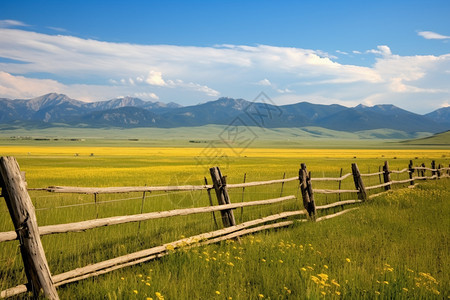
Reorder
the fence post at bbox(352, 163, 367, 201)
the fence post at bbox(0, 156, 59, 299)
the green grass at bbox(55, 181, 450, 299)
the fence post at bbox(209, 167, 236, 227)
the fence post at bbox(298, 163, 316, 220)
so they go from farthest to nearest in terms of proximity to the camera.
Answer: the fence post at bbox(352, 163, 367, 201), the fence post at bbox(298, 163, 316, 220), the fence post at bbox(209, 167, 236, 227), the green grass at bbox(55, 181, 450, 299), the fence post at bbox(0, 156, 59, 299)

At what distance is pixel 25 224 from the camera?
4.52m

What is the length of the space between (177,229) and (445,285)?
5155 mm

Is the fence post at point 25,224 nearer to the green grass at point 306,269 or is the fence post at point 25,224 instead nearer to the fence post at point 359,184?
the green grass at point 306,269

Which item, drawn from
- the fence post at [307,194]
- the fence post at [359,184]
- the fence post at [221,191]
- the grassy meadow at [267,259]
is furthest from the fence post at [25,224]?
the fence post at [359,184]

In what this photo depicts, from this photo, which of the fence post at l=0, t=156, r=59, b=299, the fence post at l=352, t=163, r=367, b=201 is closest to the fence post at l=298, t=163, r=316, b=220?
the fence post at l=352, t=163, r=367, b=201

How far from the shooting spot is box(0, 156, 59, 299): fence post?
4.46 meters

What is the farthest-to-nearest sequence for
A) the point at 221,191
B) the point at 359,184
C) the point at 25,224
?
1. the point at 359,184
2. the point at 221,191
3. the point at 25,224

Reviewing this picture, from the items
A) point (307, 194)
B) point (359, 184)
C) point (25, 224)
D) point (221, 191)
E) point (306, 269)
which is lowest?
point (306, 269)

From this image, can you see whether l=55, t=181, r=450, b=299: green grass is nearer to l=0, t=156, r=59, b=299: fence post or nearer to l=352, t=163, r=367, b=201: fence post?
l=0, t=156, r=59, b=299: fence post

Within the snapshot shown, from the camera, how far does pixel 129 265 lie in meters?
5.94

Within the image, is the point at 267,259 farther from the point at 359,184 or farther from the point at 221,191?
the point at 359,184

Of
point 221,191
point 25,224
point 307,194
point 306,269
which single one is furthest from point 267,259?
point 307,194

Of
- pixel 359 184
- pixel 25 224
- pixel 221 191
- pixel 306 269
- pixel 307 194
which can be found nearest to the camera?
pixel 25 224

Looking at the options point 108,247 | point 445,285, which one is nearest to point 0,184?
point 108,247
